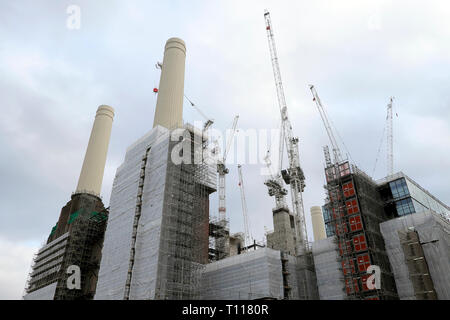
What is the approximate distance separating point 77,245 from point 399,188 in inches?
3273

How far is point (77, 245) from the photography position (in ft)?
313

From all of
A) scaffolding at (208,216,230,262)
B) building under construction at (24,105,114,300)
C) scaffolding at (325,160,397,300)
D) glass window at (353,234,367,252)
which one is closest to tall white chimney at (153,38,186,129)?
scaffolding at (208,216,230,262)

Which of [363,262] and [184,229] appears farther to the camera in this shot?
[184,229]

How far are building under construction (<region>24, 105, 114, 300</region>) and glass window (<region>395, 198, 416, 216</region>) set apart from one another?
75760 millimetres

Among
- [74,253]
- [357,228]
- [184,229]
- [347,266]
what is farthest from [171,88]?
[347,266]

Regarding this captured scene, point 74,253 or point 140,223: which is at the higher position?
point 74,253

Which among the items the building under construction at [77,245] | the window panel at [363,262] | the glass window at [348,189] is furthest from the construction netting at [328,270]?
the building under construction at [77,245]

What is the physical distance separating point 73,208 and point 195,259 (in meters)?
56.9

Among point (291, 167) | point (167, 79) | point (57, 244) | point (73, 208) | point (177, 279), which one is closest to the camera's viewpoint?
point (177, 279)

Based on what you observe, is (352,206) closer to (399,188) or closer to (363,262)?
(363,262)

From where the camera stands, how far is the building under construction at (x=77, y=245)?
91.5 metres
